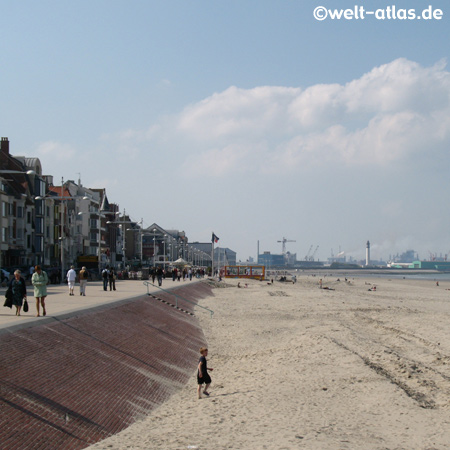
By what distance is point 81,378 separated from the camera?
1359 centimetres

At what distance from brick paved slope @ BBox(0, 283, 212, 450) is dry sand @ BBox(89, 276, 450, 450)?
63 cm

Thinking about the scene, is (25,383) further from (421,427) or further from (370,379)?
(370,379)

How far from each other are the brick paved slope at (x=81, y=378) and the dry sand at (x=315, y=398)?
2.06 ft

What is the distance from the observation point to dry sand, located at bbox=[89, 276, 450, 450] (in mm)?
11148

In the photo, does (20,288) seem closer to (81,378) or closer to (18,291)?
(18,291)

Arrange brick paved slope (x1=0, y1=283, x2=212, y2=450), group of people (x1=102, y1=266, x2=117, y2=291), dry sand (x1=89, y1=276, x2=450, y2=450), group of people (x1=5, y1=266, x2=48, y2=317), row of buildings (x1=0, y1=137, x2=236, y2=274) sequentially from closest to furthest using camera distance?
brick paved slope (x1=0, y1=283, x2=212, y2=450)
dry sand (x1=89, y1=276, x2=450, y2=450)
group of people (x1=5, y1=266, x2=48, y2=317)
group of people (x1=102, y1=266, x2=117, y2=291)
row of buildings (x1=0, y1=137, x2=236, y2=274)

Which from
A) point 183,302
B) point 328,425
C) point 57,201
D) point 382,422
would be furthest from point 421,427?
point 57,201

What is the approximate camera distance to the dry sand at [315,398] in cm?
1115

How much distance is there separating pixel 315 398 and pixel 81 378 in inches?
224

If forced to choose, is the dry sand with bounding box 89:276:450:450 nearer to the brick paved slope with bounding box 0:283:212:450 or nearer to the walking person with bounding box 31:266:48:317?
the brick paved slope with bounding box 0:283:212:450

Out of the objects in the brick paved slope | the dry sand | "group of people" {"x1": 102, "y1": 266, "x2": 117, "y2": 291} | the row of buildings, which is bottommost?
the dry sand

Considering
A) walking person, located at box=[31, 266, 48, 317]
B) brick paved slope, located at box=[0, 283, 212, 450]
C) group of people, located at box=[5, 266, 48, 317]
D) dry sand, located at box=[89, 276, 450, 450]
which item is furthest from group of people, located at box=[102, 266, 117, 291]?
walking person, located at box=[31, 266, 48, 317]

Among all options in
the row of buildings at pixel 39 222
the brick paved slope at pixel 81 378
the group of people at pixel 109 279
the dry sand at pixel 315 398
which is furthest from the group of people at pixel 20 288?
the row of buildings at pixel 39 222

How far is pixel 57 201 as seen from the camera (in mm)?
80625
